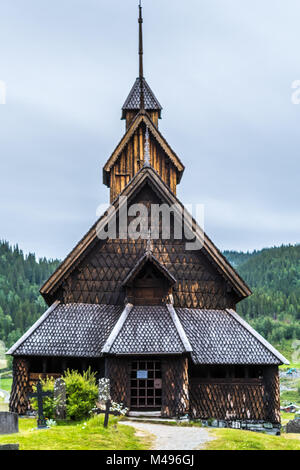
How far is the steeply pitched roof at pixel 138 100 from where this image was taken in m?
30.4

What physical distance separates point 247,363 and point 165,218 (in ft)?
23.3

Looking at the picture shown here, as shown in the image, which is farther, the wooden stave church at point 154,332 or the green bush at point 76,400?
the wooden stave church at point 154,332

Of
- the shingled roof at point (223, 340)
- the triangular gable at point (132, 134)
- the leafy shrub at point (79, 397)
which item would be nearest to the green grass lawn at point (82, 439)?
the leafy shrub at point (79, 397)

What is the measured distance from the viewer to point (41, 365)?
22219 millimetres

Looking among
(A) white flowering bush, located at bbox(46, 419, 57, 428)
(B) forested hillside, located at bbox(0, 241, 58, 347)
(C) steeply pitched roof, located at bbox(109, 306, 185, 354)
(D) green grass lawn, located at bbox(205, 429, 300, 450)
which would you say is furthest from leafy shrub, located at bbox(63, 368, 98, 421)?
(B) forested hillside, located at bbox(0, 241, 58, 347)

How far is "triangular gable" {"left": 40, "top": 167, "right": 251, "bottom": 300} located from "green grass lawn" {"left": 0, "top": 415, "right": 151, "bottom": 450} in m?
8.43

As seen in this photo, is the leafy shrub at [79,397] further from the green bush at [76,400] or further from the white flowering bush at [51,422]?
the white flowering bush at [51,422]

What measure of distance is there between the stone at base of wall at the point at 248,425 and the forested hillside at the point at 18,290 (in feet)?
358

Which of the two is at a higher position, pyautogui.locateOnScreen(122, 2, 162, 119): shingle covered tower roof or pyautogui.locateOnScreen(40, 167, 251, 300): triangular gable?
pyautogui.locateOnScreen(122, 2, 162, 119): shingle covered tower roof

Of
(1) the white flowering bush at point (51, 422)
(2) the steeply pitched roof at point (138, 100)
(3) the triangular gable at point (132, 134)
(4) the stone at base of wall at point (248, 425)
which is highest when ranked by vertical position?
(2) the steeply pitched roof at point (138, 100)

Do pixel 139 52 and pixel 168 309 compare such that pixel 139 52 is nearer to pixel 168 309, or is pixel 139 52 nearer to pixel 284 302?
pixel 168 309

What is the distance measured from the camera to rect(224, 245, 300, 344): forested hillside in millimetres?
150125

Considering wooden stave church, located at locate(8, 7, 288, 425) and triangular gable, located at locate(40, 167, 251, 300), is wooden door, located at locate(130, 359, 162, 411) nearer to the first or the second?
wooden stave church, located at locate(8, 7, 288, 425)
